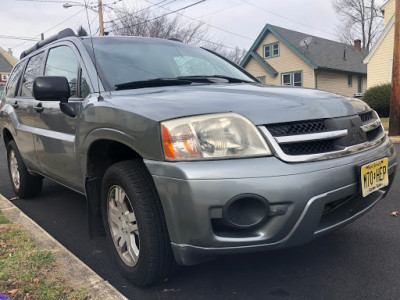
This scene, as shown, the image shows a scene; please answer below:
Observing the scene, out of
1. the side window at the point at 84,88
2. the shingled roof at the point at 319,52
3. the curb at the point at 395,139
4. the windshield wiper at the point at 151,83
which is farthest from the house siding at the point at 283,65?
the side window at the point at 84,88

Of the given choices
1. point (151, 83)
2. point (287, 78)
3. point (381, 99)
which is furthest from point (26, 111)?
point (287, 78)

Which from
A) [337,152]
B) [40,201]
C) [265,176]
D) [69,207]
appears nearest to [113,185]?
[265,176]

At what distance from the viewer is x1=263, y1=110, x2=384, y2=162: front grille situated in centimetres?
196

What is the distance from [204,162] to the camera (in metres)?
1.88

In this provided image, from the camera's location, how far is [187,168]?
1.86m

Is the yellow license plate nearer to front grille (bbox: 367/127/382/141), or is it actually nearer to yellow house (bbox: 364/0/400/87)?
front grille (bbox: 367/127/382/141)

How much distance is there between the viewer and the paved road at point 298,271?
227cm

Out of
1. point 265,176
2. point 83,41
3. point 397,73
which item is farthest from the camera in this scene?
point 397,73

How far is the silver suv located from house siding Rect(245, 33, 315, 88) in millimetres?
22397

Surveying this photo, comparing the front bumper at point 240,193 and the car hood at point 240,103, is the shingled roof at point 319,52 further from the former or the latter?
the front bumper at point 240,193

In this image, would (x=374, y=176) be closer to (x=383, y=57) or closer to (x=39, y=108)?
(x=39, y=108)

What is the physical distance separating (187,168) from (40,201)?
3338 millimetres

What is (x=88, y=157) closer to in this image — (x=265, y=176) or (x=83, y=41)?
(x=83, y=41)

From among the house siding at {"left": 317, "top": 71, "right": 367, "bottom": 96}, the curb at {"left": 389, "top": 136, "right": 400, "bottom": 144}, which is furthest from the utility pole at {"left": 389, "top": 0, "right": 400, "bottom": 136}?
the house siding at {"left": 317, "top": 71, "right": 367, "bottom": 96}
